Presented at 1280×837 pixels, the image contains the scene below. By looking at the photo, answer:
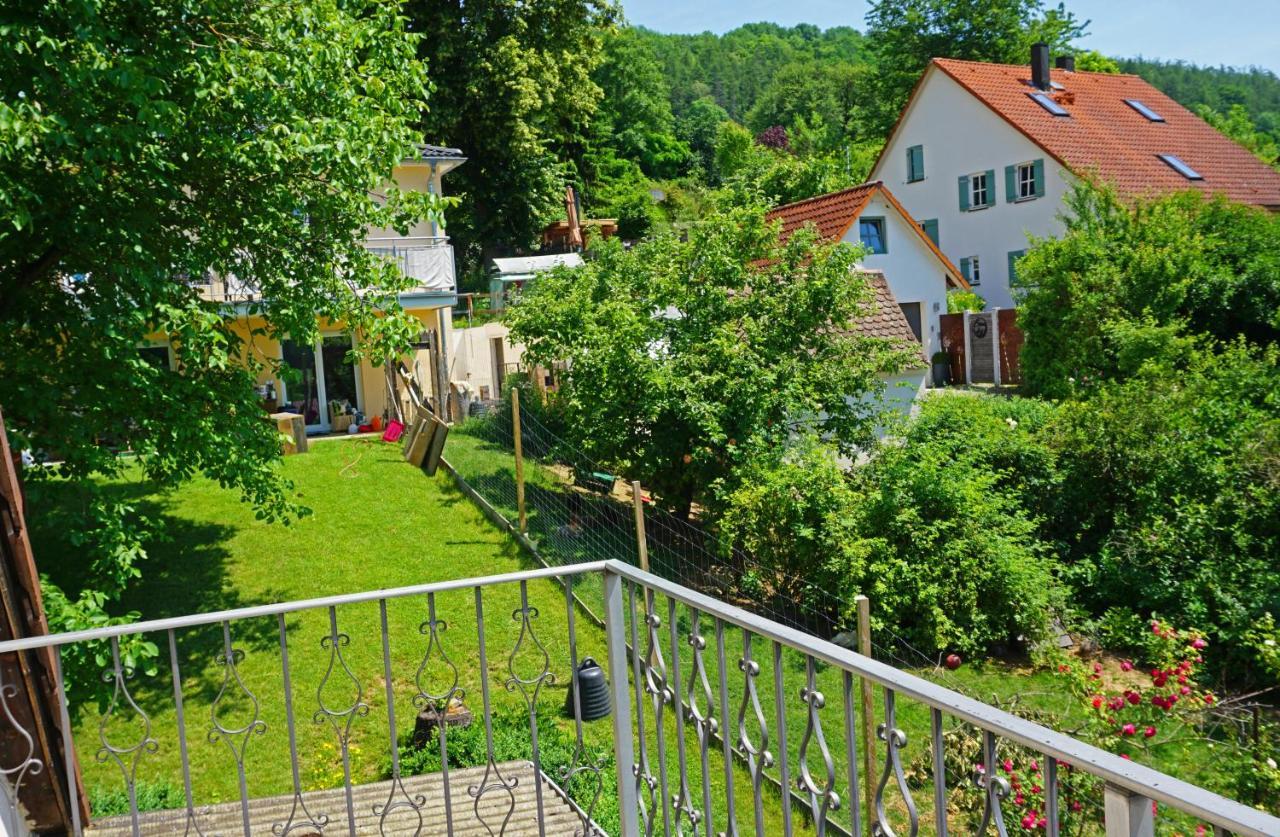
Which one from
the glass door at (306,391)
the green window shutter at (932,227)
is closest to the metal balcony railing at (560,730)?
the glass door at (306,391)

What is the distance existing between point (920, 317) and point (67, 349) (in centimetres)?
2135

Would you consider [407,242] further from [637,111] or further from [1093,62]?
[637,111]

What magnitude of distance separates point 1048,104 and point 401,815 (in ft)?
105

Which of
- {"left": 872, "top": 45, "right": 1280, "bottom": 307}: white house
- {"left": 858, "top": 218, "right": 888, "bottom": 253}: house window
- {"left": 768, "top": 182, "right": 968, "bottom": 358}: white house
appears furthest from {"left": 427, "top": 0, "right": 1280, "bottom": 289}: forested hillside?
{"left": 872, "top": 45, "right": 1280, "bottom": 307}: white house

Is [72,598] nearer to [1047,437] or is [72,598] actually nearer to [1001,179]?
[1047,437]

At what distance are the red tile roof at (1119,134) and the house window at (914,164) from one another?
2.89 metres

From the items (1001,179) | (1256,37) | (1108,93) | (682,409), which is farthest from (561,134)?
(682,409)

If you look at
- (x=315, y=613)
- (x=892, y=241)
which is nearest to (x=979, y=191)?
(x=892, y=241)

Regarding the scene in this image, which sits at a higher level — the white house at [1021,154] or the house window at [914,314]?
the white house at [1021,154]

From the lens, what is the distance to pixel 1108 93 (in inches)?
1347

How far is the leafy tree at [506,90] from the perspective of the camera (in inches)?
1176

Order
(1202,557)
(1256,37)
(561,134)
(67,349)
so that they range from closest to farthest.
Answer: (67,349)
(1202,557)
(1256,37)
(561,134)

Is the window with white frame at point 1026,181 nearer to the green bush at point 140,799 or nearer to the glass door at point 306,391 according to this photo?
the glass door at point 306,391

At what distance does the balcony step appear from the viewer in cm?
480
